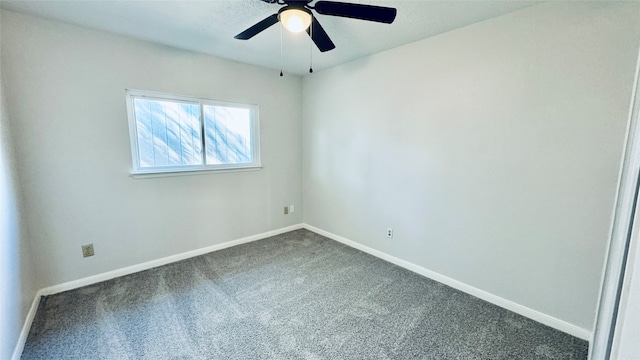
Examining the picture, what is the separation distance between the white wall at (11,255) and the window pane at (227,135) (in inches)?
60.1

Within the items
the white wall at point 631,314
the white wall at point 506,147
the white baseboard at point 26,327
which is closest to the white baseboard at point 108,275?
the white baseboard at point 26,327

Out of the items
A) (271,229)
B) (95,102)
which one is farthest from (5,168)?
(271,229)

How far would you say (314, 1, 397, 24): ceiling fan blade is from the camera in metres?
1.43

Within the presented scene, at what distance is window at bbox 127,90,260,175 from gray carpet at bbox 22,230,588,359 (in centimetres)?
118

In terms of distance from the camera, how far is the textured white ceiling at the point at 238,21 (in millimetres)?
1864

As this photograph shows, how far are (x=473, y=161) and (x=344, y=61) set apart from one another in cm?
187

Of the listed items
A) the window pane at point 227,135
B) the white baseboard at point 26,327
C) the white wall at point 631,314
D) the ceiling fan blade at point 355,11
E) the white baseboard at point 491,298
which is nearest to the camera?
the white wall at point 631,314

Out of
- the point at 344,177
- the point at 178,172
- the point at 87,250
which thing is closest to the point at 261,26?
the point at 178,172

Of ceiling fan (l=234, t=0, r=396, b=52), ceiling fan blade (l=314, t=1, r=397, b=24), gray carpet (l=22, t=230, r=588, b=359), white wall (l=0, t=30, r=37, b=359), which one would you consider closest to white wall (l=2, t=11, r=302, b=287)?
white wall (l=0, t=30, r=37, b=359)

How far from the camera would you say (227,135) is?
327 cm

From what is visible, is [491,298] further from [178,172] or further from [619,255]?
[178,172]

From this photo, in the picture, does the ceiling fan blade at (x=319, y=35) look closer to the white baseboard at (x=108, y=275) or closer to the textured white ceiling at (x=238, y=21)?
the textured white ceiling at (x=238, y=21)

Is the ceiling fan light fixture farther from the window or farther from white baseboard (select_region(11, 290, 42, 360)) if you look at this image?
white baseboard (select_region(11, 290, 42, 360))

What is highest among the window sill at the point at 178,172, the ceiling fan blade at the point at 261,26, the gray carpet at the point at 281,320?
the ceiling fan blade at the point at 261,26
